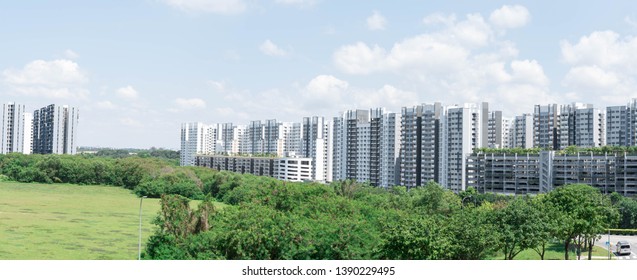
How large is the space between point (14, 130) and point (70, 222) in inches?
936

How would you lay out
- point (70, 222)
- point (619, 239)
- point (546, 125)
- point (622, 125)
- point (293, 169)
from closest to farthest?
point (619, 239) → point (70, 222) → point (622, 125) → point (546, 125) → point (293, 169)

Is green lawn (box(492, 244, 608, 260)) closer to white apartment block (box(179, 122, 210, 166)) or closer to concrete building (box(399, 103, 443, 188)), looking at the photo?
concrete building (box(399, 103, 443, 188))

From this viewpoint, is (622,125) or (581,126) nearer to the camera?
(622,125)

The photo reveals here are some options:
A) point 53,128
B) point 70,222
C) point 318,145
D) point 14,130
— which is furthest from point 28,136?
point 70,222

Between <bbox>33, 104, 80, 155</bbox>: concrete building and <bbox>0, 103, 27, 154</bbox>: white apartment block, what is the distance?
22.3 inches

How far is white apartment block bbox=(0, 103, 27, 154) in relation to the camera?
35938 millimetres

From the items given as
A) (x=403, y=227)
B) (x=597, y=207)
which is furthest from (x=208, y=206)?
(x=597, y=207)

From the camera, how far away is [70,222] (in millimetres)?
17969

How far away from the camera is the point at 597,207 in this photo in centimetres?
1181

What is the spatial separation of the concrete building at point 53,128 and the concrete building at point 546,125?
1110 inches

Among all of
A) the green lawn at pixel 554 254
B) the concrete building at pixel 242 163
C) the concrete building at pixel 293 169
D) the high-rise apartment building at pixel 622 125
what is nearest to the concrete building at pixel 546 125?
the high-rise apartment building at pixel 622 125

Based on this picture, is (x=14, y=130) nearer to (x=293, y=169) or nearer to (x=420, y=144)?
(x=293, y=169)

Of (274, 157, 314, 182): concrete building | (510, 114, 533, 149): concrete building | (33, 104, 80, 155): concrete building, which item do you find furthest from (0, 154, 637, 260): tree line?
(33, 104, 80, 155): concrete building

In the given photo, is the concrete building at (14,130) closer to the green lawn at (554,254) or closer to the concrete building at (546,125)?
the concrete building at (546,125)
